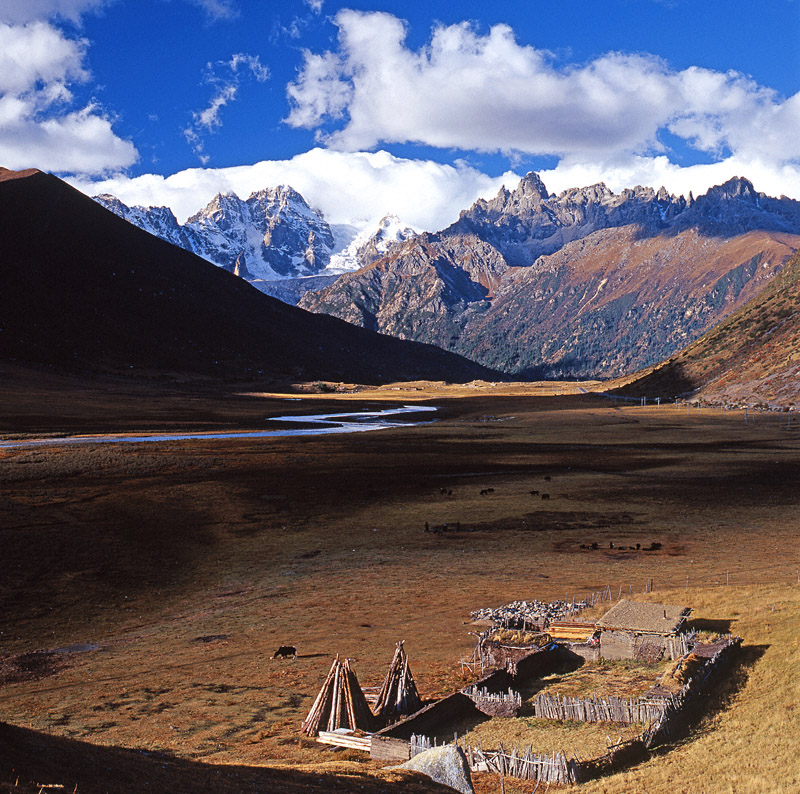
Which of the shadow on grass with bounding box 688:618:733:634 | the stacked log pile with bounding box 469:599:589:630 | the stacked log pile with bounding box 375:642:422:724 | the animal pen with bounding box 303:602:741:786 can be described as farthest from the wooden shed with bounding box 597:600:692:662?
the stacked log pile with bounding box 375:642:422:724

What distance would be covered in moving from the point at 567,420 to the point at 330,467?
2975 inches

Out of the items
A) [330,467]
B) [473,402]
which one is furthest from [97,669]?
[473,402]

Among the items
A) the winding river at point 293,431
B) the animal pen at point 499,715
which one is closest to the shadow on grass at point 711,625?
the animal pen at point 499,715

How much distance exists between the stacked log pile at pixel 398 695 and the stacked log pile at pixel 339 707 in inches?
20.7

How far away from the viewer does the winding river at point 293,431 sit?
9379 centimetres

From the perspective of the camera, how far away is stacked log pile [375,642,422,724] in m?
22.7

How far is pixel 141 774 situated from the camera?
16109 mm

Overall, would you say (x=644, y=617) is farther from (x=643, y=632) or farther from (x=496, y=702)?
(x=496, y=702)

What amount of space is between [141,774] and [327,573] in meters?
25.8

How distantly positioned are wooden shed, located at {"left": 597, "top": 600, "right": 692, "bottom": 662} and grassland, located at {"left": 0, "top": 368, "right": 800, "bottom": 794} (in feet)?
7.54

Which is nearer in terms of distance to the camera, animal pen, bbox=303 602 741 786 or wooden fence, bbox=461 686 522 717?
animal pen, bbox=303 602 741 786

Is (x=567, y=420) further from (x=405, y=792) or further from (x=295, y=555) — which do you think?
(x=405, y=792)

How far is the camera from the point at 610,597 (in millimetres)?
34562

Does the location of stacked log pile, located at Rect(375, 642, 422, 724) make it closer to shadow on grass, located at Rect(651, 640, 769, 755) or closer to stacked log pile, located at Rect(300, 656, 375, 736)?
stacked log pile, located at Rect(300, 656, 375, 736)
